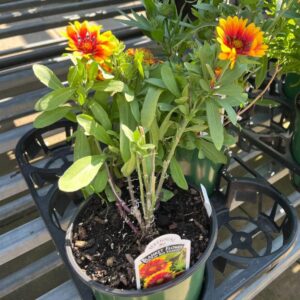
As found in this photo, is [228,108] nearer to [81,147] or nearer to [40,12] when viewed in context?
[81,147]

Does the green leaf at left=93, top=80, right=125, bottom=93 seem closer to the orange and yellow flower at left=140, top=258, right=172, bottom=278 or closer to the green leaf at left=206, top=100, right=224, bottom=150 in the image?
the green leaf at left=206, top=100, right=224, bottom=150

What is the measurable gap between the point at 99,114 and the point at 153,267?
0.27m

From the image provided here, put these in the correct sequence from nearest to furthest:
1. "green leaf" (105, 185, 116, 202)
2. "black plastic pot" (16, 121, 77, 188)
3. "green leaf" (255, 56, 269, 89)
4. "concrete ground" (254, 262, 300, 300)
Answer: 1. "green leaf" (105, 185, 116, 202)
2. "green leaf" (255, 56, 269, 89)
3. "black plastic pot" (16, 121, 77, 188)
4. "concrete ground" (254, 262, 300, 300)

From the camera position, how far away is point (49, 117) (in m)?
0.57

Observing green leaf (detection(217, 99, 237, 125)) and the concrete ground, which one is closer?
green leaf (detection(217, 99, 237, 125))

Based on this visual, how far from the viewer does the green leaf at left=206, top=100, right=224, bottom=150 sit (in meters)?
0.53

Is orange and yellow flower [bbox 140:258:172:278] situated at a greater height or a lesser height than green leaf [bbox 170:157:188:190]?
Answer: lesser

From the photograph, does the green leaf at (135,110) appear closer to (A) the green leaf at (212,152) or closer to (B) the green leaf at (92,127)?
(B) the green leaf at (92,127)

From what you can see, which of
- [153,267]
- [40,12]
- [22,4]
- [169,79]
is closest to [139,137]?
[169,79]

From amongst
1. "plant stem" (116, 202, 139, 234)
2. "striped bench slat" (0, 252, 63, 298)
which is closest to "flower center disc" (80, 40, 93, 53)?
"plant stem" (116, 202, 139, 234)

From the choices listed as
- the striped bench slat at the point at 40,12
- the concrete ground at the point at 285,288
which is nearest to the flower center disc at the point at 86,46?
the striped bench slat at the point at 40,12

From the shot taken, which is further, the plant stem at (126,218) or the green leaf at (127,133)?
the plant stem at (126,218)

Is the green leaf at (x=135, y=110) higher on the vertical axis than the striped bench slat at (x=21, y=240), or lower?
higher

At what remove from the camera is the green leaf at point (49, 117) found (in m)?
0.57
